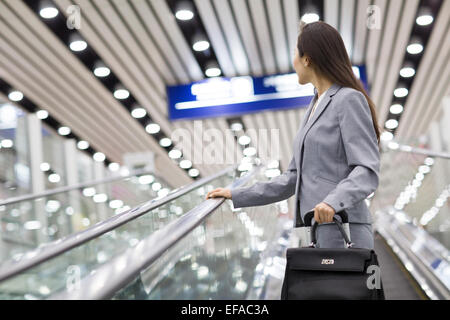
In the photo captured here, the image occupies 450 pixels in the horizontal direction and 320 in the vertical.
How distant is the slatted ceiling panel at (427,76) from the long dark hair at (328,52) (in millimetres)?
5775

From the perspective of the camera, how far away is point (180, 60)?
28.4ft

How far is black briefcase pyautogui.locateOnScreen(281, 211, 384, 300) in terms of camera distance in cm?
170

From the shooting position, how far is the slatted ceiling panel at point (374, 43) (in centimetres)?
720

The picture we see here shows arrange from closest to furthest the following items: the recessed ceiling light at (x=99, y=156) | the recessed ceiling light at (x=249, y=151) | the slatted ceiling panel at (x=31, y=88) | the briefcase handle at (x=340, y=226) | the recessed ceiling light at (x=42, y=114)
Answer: the briefcase handle at (x=340, y=226)
the slatted ceiling panel at (x=31, y=88)
the recessed ceiling light at (x=42, y=114)
the recessed ceiling light at (x=99, y=156)
the recessed ceiling light at (x=249, y=151)

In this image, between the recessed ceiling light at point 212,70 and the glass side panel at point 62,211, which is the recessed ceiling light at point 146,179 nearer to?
the glass side panel at point 62,211

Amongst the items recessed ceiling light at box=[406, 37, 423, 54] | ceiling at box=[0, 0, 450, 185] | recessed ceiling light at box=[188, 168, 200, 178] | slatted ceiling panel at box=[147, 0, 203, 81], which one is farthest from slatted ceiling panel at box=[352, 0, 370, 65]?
recessed ceiling light at box=[188, 168, 200, 178]

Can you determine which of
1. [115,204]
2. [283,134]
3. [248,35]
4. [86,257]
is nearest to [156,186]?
[115,204]

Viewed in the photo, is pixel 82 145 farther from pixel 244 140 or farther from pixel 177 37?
pixel 177 37

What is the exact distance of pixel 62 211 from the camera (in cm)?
768

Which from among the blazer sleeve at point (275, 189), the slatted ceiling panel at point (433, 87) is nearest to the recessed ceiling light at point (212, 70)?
the slatted ceiling panel at point (433, 87)

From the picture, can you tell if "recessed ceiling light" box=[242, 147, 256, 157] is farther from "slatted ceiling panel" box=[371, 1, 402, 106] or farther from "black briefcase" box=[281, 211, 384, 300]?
"black briefcase" box=[281, 211, 384, 300]
